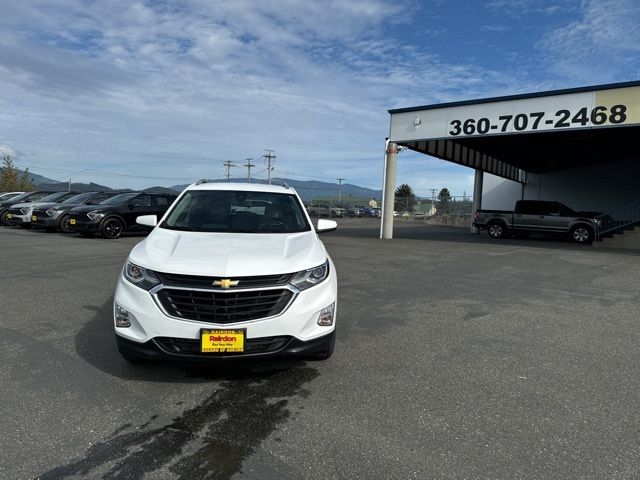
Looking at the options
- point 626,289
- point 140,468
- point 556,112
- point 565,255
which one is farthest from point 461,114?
point 140,468

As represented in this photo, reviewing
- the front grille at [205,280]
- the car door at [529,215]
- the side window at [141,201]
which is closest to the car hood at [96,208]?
the side window at [141,201]

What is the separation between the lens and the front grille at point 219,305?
342 centimetres

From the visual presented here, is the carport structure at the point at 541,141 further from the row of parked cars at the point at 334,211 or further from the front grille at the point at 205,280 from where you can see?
the row of parked cars at the point at 334,211

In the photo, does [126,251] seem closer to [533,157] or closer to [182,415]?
[182,415]

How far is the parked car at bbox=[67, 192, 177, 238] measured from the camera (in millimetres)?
15055

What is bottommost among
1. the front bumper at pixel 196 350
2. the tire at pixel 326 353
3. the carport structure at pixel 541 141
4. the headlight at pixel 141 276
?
the tire at pixel 326 353

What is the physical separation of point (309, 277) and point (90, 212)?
1370 centimetres

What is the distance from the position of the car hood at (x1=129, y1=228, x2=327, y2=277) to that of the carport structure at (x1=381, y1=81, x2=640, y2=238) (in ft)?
45.5

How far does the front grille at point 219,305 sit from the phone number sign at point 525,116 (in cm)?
1492

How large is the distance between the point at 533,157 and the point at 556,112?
12.5 m

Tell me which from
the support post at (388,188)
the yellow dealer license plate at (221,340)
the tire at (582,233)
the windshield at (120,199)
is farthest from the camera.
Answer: the tire at (582,233)

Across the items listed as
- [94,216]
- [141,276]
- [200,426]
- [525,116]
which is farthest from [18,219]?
[525,116]

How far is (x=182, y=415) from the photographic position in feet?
→ 10.5

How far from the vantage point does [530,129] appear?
51.5 feet
